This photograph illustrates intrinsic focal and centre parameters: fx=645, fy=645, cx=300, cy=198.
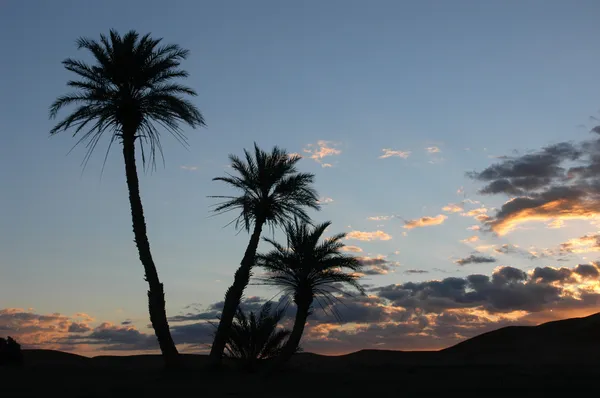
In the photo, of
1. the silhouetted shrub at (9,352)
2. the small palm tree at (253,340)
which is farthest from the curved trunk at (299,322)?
the silhouetted shrub at (9,352)

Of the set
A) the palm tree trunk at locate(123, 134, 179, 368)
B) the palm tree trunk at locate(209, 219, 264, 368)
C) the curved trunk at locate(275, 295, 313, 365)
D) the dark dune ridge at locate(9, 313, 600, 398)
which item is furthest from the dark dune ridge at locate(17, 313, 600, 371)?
the palm tree trunk at locate(123, 134, 179, 368)

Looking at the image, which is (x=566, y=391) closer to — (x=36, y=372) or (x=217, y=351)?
(x=217, y=351)

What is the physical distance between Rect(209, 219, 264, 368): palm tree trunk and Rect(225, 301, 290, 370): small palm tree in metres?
1.03

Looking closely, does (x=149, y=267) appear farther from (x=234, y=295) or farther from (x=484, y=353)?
(x=484, y=353)

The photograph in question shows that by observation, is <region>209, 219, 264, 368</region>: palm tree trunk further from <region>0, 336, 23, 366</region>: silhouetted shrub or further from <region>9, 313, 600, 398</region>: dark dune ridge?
<region>0, 336, 23, 366</region>: silhouetted shrub

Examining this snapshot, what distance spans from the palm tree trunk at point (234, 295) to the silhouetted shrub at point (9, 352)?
7.91 metres

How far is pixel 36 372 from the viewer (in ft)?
75.4

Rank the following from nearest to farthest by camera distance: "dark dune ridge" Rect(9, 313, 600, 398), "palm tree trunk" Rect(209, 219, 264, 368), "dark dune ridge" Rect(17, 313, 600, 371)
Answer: "dark dune ridge" Rect(9, 313, 600, 398), "palm tree trunk" Rect(209, 219, 264, 368), "dark dune ridge" Rect(17, 313, 600, 371)

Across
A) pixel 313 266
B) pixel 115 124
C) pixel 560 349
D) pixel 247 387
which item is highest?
pixel 115 124

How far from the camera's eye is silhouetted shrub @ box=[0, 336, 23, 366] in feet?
85.8

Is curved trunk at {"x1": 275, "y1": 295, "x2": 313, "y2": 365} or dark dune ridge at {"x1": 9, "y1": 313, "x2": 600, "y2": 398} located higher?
curved trunk at {"x1": 275, "y1": 295, "x2": 313, "y2": 365}

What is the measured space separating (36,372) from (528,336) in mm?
26734

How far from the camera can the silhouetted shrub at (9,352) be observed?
26.2 m

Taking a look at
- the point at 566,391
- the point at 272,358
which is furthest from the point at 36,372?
the point at 566,391
